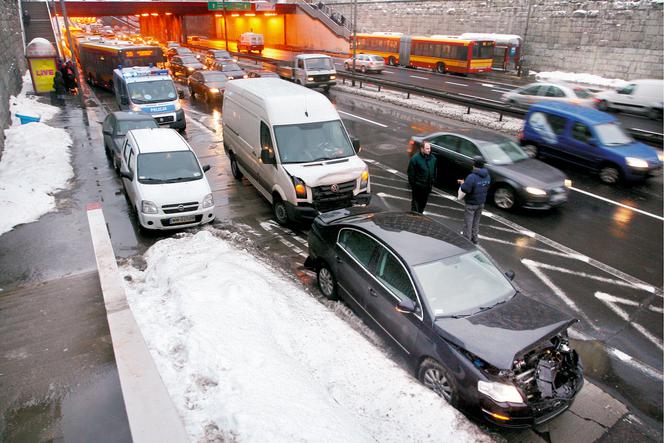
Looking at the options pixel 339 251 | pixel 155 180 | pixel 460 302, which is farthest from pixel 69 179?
pixel 460 302

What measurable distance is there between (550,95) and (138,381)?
21.4 metres

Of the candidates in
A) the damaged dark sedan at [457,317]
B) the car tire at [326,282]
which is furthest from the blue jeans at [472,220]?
the car tire at [326,282]

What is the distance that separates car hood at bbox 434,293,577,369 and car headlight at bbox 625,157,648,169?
28.8 ft

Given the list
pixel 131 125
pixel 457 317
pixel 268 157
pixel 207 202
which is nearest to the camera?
pixel 457 317

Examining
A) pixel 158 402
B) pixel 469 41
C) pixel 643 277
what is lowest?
pixel 643 277

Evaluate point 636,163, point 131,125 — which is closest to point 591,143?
point 636,163

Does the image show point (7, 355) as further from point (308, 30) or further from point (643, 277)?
point (308, 30)

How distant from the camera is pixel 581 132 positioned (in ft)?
42.4

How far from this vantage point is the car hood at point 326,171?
959cm

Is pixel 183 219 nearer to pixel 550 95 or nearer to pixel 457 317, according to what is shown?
pixel 457 317

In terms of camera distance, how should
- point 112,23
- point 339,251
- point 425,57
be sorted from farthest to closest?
point 112,23, point 425,57, point 339,251

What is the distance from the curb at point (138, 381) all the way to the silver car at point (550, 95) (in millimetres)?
20012

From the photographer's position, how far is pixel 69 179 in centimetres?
1299

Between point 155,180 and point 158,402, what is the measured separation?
22.4 ft
